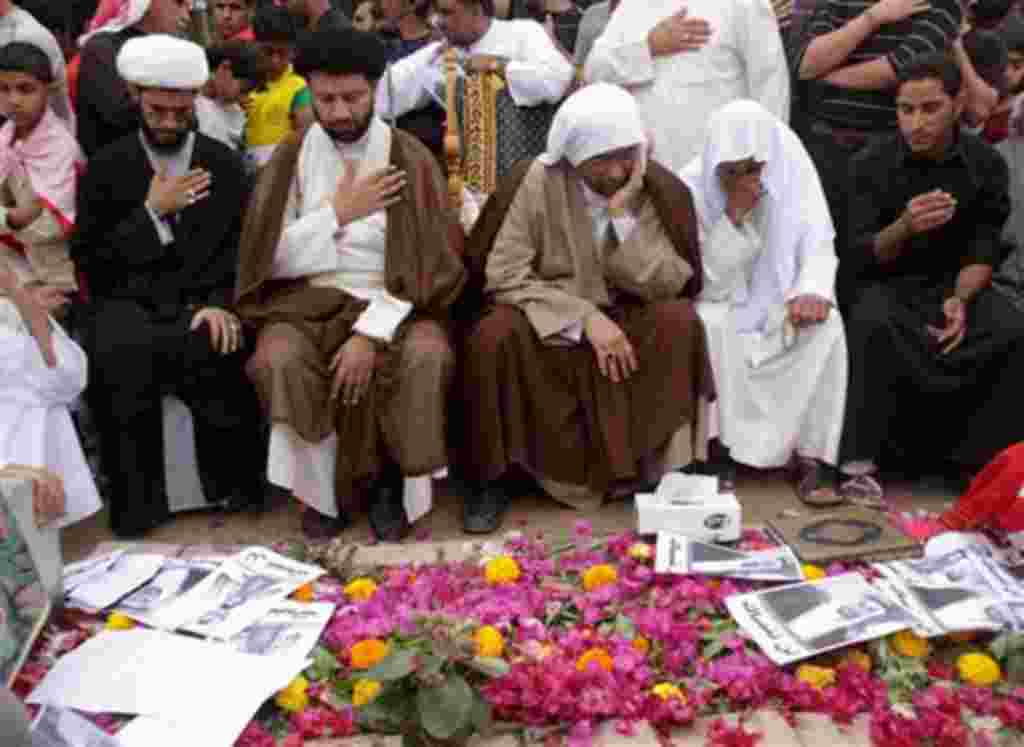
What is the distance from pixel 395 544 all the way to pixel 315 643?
99 centimetres

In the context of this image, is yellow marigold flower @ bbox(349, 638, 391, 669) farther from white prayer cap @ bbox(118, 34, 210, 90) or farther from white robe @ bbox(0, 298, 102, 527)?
white prayer cap @ bbox(118, 34, 210, 90)

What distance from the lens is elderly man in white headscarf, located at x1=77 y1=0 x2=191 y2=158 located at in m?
4.92

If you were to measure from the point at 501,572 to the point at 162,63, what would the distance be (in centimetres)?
240

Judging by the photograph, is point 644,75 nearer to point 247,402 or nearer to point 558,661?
point 247,402

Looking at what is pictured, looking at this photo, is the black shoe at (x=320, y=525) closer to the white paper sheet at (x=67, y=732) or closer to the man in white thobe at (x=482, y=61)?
the white paper sheet at (x=67, y=732)

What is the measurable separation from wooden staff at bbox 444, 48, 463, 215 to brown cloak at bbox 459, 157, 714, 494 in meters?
0.68

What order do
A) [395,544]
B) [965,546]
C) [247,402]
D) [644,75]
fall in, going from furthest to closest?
[644,75], [247,402], [395,544], [965,546]

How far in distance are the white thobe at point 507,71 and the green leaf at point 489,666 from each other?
2.92 metres

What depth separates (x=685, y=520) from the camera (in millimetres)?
3785

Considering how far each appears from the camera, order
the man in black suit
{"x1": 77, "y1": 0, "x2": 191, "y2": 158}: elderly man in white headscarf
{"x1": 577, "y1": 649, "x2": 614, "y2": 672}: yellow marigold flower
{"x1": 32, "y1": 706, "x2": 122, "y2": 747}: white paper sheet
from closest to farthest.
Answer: {"x1": 32, "y1": 706, "x2": 122, "y2": 747}: white paper sheet < {"x1": 577, "y1": 649, "x2": 614, "y2": 672}: yellow marigold flower < the man in black suit < {"x1": 77, "y1": 0, "x2": 191, "y2": 158}: elderly man in white headscarf

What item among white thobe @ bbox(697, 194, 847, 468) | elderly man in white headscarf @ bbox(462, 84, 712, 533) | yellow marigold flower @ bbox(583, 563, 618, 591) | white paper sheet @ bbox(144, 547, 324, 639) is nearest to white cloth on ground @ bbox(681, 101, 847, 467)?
white thobe @ bbox(697, 194, 847, 468)

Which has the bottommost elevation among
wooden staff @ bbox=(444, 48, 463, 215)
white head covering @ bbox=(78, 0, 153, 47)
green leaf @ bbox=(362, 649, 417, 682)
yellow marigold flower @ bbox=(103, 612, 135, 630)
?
yellow marigold flower @ bbox=(103, 612, 135, 630)

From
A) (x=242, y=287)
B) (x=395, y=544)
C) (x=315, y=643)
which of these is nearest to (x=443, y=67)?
(x=242, y=287)

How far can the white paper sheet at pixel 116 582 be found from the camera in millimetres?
3459
